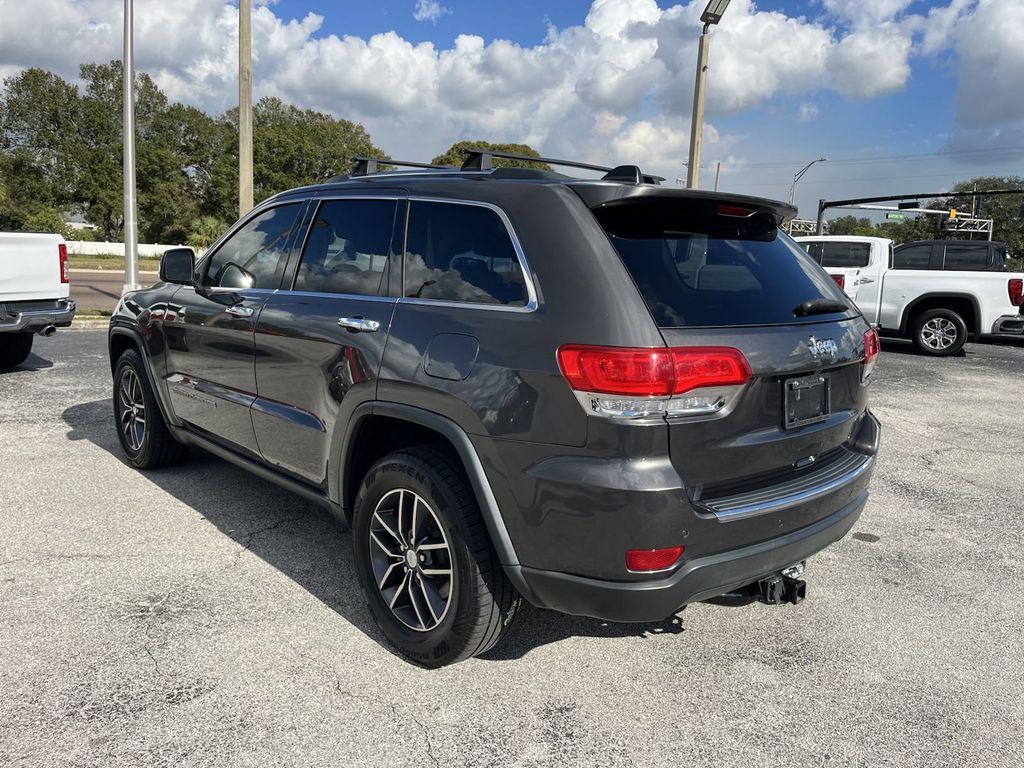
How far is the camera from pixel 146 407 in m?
4.95

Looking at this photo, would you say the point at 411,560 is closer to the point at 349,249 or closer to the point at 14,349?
the point at 349,249

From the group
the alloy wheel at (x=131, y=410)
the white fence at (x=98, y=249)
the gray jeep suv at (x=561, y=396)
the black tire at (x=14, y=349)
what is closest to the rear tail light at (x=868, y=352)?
the gray jeep suv at (x=561, y=396)

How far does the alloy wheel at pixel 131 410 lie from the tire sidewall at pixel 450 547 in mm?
2652

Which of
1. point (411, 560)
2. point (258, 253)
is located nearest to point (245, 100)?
point (258, 253)

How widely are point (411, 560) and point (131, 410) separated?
10.5ft

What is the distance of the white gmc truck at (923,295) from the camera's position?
12.4m

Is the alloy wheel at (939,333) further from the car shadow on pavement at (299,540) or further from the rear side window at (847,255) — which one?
the car shadow on pavement at (299,540)

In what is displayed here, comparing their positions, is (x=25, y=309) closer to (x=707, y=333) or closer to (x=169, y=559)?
(x=169, y=559)

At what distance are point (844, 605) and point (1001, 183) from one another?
82766 mm

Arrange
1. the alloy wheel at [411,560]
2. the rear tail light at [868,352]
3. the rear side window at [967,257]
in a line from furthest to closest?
the rear side window at [967,257] → the rear tail light at [868,352] → the alloy wheel at [411,560]

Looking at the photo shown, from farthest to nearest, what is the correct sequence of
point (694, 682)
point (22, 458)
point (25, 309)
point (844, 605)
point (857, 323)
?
1. point (25, 309)
2. point (22, 458)
3. point (844, 605)
4. point (857, 323)
5. point (694, 682)

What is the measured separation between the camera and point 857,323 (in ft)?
10.3

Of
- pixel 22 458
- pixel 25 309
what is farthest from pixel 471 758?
pixel 25 309

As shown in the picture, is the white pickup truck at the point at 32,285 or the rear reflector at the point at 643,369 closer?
the rear reflector at the point at 643,369
